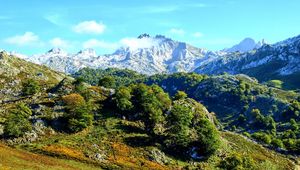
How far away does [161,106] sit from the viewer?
12938 cm

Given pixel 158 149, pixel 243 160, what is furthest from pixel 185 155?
pixel 243 160

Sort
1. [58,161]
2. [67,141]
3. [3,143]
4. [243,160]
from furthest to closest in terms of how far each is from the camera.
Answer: [243,160] < [67,141] < [3,143] < [58,161]

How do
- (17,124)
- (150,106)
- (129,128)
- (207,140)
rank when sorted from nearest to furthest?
(17,124), (207,140), (129,128), (150,106)

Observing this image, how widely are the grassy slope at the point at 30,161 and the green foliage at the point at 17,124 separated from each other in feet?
32.5

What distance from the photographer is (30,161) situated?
77000 millimetres

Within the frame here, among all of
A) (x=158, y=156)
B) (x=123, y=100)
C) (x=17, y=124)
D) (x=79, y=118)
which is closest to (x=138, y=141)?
(x=158, y=156)

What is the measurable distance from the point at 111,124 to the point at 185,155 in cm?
2425

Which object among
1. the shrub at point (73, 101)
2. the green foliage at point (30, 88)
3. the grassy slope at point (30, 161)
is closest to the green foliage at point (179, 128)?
the shrub at point (73, 101)

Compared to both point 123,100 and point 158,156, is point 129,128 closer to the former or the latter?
point 123,100

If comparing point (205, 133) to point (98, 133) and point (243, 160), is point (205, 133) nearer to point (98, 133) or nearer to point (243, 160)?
point (243, 160)

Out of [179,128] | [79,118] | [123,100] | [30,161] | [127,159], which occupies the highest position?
[123,100]

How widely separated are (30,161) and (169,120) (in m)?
52.4

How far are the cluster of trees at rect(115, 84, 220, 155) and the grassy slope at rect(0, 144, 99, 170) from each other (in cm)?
3311

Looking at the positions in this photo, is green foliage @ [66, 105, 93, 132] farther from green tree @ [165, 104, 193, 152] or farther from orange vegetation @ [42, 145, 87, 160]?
green tree @ [165, 104, 193, 152]
